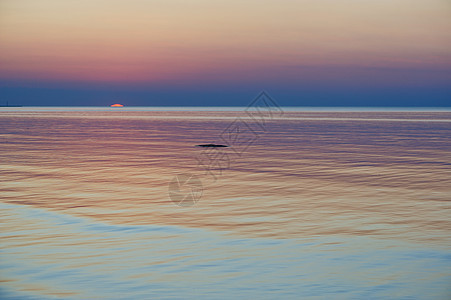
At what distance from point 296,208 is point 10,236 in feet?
28.0

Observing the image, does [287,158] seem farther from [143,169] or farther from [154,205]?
[154,205]

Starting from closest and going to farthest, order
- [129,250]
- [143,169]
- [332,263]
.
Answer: [332,263]
[129,250]
[143,169]

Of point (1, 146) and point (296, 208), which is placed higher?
point (1, 146)

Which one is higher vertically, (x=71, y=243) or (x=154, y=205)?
(x=154, y=205)

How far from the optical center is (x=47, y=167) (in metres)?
26.1

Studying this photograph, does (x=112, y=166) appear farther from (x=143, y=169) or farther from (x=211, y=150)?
(x=211, y=150)

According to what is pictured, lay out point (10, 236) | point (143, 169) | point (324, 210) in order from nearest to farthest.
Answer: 1. point (10, 236)
2. point (324, 210)
3. point (143, 169)

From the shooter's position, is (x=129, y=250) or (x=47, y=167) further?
(x=47, y=167)

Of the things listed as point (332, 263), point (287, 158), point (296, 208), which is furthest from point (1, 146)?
point (332, 263)

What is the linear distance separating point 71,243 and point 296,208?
7313 millimetres

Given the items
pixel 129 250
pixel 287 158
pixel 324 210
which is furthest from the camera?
pixel 287 158

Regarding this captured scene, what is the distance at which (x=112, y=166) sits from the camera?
2706 cm

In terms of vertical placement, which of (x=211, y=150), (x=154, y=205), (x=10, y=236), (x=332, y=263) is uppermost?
(x=211, y=150)

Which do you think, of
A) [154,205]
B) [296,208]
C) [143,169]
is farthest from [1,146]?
[296,208]
